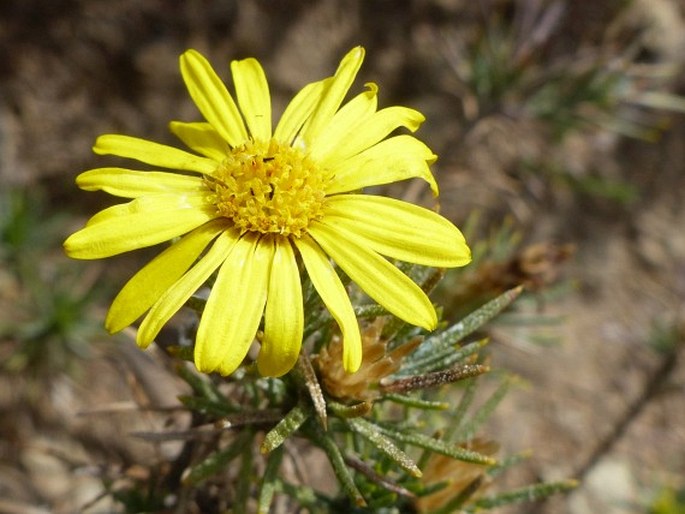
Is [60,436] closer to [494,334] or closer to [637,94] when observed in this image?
[494,334]

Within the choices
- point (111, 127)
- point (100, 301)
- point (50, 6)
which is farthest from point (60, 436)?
point (50, 6)

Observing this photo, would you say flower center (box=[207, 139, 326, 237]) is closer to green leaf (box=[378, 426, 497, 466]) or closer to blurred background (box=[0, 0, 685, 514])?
green leaf (box=[378, 426, 497, 466])

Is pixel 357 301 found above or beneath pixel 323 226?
beneath

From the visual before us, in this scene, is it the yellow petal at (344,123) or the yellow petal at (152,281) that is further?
the yellow petal at (344,123)

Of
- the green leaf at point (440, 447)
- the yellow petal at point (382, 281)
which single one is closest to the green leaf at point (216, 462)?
the green leaf at point (440, 447)

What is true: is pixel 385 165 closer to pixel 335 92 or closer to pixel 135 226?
pixel 335 92

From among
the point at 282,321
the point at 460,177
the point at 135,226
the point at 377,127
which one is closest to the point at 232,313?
the point at 282,321

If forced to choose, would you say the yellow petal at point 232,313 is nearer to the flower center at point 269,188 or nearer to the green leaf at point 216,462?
the flower center at point 269,188
